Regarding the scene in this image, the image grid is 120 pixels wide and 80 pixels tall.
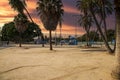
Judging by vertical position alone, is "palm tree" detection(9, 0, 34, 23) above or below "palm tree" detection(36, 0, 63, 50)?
above

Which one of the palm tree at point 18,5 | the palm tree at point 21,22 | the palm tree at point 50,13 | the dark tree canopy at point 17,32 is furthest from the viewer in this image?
the dark tree canopy at point 17,32

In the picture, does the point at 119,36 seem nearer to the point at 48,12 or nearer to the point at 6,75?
the point at 6,75

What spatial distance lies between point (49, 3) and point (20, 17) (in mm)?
35310

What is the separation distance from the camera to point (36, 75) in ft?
78.6

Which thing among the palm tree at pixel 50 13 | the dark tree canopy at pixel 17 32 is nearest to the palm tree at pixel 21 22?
the palm tree at pixel 50 13

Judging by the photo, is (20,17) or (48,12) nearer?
(48,12)

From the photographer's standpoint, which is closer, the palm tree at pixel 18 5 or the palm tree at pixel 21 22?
the palm tree at pixel 18 5

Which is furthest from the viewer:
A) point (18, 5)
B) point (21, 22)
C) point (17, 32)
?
point (17, 32)

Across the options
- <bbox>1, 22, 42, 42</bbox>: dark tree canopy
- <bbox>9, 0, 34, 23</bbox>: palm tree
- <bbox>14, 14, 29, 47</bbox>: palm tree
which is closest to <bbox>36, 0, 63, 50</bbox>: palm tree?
<bbox>9, 0, 34, 23</bbox>: palm tree

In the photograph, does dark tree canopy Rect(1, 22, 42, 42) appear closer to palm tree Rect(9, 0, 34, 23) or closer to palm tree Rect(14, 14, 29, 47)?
palm tree Rect(14, 14, 29, 47)

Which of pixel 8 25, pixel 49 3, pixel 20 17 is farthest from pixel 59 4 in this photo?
pixel 8 25

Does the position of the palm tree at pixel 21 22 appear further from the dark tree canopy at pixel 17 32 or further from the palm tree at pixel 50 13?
the dark tree canopy at pixel 17 32

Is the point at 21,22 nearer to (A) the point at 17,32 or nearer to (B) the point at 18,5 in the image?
(B) the point at 18,5

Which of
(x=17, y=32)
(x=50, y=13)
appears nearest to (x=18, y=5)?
(x=50, y=13)
